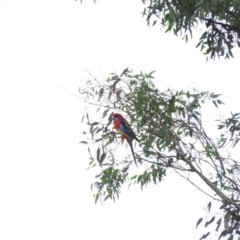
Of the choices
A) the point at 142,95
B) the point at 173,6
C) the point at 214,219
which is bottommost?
the point at 214,219

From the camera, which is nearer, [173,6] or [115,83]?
[115,83]

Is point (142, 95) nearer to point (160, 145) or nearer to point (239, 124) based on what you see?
point (160, 145)

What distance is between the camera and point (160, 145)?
5172 mm

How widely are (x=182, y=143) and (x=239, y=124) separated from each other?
60 cm

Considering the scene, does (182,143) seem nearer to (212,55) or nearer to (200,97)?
(200,97)

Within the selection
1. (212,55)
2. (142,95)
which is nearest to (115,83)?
(142,95)

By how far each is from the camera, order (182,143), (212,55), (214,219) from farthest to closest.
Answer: (212,55) → (182,143) → (214,219)

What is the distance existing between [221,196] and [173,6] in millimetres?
1440

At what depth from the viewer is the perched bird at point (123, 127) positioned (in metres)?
5.01

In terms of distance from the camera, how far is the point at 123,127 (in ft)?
16.5

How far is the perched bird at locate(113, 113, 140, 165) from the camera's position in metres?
5.01

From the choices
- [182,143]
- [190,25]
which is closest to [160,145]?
[182,143]

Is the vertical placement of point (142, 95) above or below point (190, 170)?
above

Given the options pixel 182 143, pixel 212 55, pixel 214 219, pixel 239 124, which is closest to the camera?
pixel 214 219
